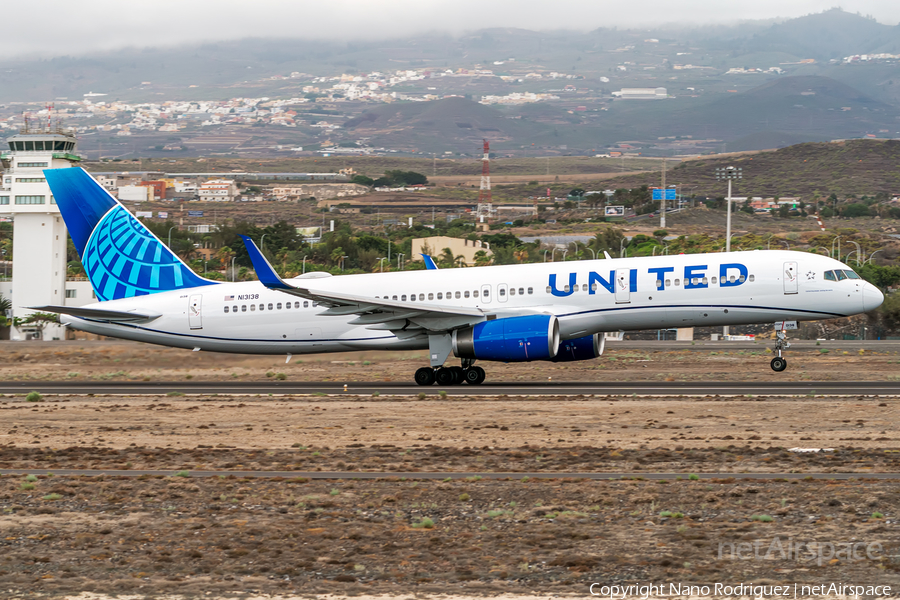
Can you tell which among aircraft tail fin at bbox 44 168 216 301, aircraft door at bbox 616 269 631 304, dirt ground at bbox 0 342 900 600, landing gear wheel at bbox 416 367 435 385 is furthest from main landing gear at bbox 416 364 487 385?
aircraft tail fin at bbox 44 168 216 301

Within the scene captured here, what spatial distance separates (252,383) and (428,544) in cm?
2432

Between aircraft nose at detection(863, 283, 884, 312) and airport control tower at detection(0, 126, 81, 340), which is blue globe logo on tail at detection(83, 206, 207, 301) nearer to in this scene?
aircraft nose at detection(863, 283, 884, 312)

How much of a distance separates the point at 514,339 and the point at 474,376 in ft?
9.52

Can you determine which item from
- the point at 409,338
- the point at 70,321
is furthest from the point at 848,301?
the point at 70,321

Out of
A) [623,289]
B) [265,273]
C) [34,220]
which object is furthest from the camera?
[34,220]

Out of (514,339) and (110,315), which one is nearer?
(514,339)

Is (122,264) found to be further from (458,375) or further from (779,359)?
(779,359)

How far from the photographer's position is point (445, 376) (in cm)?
3180

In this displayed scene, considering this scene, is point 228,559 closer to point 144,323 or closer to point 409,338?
point 409,338

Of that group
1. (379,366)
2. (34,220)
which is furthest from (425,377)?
(34,220)

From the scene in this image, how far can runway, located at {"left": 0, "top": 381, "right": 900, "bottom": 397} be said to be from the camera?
2812cm

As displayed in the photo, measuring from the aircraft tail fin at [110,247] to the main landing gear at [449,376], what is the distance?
928 cm

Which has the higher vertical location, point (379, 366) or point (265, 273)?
point (265, 273)

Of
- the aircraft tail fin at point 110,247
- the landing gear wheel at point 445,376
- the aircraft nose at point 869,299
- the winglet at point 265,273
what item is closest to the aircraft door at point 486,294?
the landing gear wheel at point 445,376
